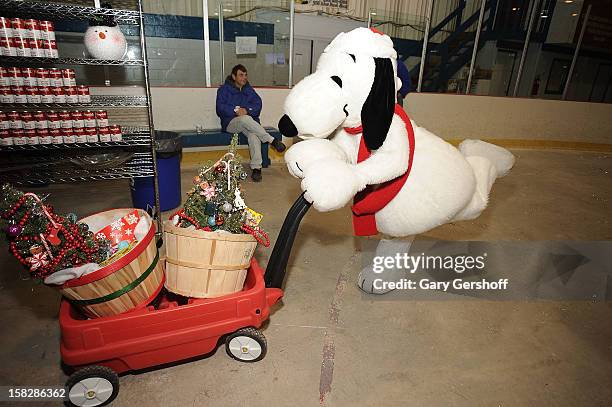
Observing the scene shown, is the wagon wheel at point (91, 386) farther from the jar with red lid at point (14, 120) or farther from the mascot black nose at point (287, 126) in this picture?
the jar with red lid at point (14, 120)

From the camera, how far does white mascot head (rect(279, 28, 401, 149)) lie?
1.25 metres

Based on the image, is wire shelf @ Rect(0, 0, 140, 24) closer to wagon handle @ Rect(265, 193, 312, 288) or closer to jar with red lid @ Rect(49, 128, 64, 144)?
jar with red lid @ Rect(49, 128, 64, 144)

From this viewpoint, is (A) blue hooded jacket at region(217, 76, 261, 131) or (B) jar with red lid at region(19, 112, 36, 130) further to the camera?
(A) blue hooded jacket at region(217, 76, 261, 131)

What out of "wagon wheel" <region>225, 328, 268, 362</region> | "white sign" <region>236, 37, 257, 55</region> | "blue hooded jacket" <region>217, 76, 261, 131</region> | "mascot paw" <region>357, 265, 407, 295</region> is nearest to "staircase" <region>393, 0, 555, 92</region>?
"white sign" <region>236, 37, 257, 55</region>

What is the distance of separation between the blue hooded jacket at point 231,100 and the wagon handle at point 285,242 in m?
2.82

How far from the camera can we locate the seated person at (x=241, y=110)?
3.89 m

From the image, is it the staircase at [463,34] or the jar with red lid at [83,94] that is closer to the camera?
the jar with red lid at [83,94]

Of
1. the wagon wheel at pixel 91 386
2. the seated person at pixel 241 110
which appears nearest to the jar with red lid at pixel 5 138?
the wagon wheel at pixel 91 386

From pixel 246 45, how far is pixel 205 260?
13.6 ft

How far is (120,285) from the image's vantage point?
1.20 meters

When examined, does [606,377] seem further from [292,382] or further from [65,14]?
[65,14]

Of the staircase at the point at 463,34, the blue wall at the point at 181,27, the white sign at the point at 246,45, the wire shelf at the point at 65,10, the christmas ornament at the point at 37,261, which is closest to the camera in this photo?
the christmas ornament at the point at 37,261

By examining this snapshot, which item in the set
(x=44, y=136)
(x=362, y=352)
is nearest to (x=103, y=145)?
(x=44, y=136)

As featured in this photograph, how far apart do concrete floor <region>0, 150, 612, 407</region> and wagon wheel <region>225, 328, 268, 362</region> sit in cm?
4
